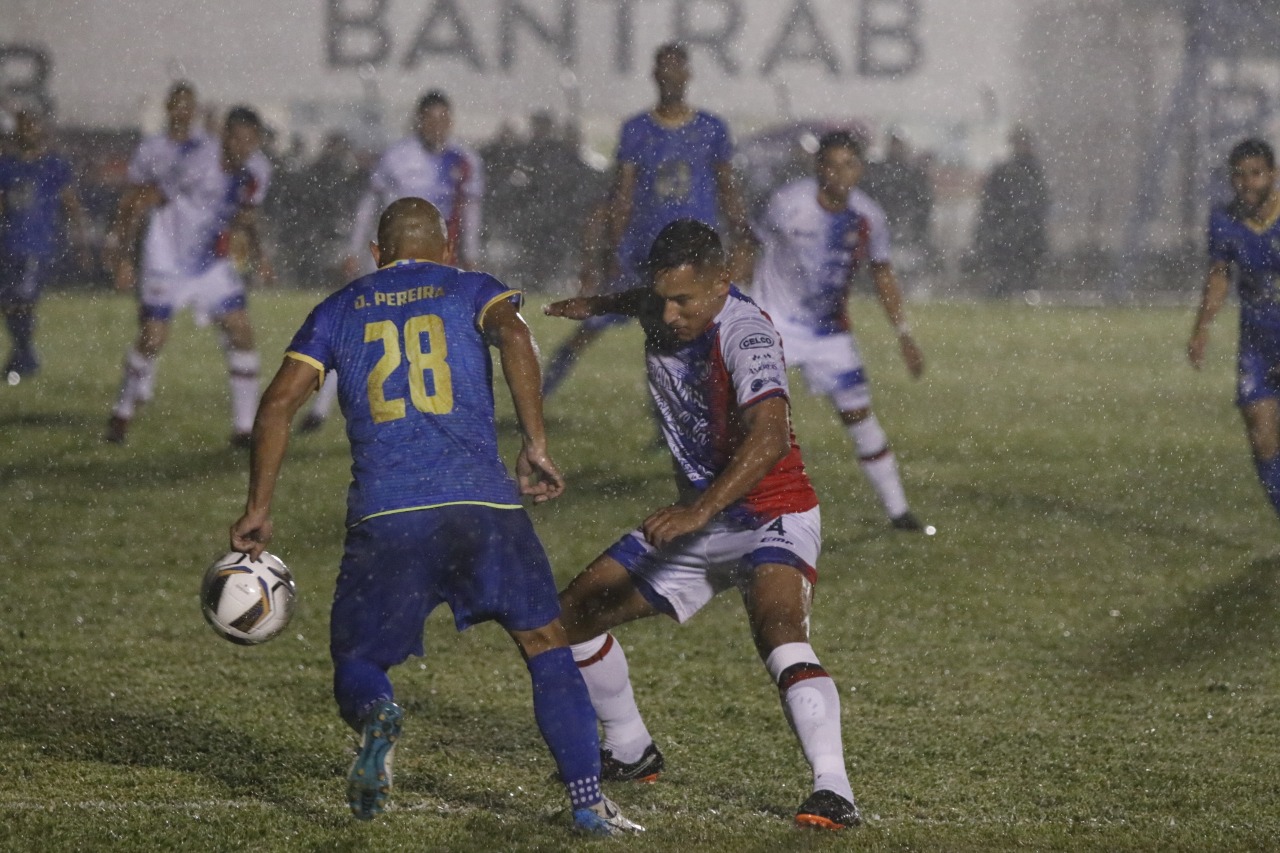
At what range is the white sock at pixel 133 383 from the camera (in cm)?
1105

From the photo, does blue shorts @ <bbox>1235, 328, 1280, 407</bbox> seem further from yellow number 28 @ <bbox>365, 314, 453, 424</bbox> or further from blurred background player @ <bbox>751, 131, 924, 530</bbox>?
yellow number 28 @ <bbox>365, 314, 453, 424</bbox>

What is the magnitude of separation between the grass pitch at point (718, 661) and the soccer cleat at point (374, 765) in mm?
405

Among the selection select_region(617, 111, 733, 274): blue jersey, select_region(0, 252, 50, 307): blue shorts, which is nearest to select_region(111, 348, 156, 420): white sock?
select_region(0, 252, 50, 307): blue shorts

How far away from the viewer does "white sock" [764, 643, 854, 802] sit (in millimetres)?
4547

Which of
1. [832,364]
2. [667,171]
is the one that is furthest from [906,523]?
[667,171]

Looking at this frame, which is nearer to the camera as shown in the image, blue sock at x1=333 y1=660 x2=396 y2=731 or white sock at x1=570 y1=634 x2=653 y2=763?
blue sock at x1=333 y1=660 x2=396 y2=731

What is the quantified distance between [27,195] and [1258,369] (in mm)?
10682

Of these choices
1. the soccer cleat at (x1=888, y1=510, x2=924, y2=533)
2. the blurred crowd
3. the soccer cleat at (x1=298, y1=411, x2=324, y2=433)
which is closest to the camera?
the soccer cleat at (x1=888, y1=510, x2=924, y2=533)

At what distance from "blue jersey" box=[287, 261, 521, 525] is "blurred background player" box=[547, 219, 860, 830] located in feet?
1.92

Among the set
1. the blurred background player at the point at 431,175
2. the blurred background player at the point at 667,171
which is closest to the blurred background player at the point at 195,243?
the blurred background player at the point at 431,175

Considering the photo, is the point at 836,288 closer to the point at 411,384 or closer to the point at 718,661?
the point at 718,661

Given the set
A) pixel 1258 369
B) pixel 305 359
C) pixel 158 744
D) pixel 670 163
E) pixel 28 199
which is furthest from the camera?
pixel 28 199

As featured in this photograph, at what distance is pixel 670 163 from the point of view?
10.2m

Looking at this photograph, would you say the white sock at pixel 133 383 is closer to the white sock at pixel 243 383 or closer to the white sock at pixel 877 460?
the white sock at pixel 243 383
